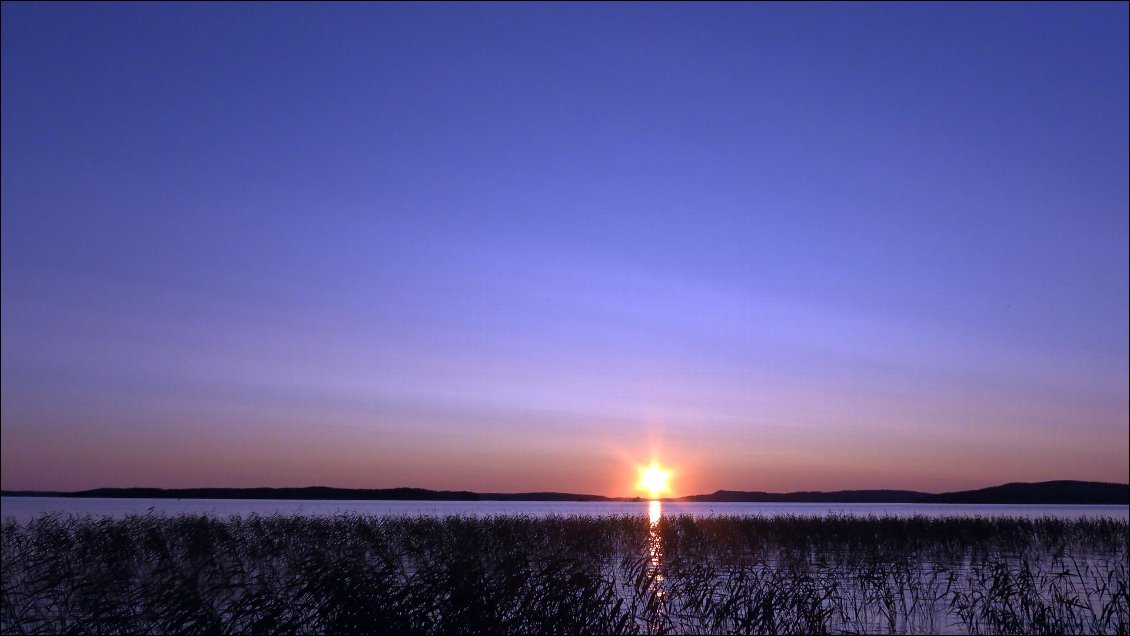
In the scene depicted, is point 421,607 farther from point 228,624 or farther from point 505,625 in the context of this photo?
point 228,624

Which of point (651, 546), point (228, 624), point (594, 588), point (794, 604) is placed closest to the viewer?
point (228, 624)

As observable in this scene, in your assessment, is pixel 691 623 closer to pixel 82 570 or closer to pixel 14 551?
pixel 82 570

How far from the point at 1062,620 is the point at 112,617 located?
51.5ft

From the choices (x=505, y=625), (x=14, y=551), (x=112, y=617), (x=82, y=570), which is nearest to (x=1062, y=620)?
(x=505, y=625)

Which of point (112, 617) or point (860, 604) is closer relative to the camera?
point (112, 617)

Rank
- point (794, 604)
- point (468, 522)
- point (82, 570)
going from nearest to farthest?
point (794, 604)
point (82, 570)
point (468, 522)

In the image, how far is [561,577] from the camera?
13.2m

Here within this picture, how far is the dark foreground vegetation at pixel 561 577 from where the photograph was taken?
481 inches

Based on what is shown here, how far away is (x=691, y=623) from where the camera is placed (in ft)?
48.0

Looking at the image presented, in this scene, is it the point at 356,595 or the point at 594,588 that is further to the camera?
the point at 594,588

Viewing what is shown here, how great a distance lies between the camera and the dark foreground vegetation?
12227mm

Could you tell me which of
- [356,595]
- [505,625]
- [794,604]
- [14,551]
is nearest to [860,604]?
[794,604]

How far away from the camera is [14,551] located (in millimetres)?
24344

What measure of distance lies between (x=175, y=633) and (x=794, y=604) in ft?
30.9
